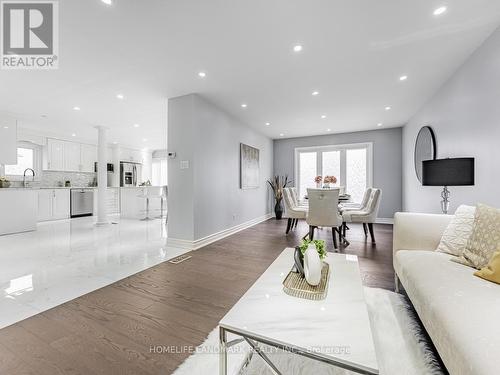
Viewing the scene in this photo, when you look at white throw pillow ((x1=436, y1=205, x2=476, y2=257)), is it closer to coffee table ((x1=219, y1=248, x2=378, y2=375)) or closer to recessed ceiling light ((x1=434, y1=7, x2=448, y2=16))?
coffee table ((x1=219, y1=248, x2=378, y2=375))

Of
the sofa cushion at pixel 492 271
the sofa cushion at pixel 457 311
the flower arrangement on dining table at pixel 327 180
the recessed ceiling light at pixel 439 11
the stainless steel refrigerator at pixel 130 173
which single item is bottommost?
the sofa cushion at pixel 457 311

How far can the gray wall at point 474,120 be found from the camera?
211 cm

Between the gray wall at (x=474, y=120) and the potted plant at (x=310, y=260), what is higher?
the gray wall at (x=474, y=120)

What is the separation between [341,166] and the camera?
20.7 ft

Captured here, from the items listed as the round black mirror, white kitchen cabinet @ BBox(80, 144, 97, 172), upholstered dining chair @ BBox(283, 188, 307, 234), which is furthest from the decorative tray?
white kitchen cabinet @ BBox(80, 144, 97, 172)

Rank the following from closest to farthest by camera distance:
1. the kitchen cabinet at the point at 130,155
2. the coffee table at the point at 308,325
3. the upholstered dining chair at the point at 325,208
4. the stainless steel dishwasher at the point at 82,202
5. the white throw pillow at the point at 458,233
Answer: the coffee table at the point at 308,325 < the white throw pillow at the point at 458,233 < the upholstered dining chair at the point at 325,208 < the stainless steel dishwasher at the point at 82,202 < the kitchen cabinet at the point at 130,155

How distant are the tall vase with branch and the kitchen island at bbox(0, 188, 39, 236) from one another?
579 cm

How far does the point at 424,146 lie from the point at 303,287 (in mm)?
4147

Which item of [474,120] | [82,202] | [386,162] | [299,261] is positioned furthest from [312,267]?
[82,202]

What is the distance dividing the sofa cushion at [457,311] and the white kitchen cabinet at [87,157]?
8770 millimetres

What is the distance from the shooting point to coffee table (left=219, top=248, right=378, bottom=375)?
76 centimetres

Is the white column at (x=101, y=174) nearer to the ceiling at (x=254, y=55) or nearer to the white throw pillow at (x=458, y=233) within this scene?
the ceiling at (x=254, y=55)

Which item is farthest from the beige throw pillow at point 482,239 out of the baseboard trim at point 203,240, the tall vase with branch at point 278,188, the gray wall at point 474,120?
the tall vase with branch at point 278,188

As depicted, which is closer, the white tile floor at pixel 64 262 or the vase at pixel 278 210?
the white tile floor at pixel 64 262
